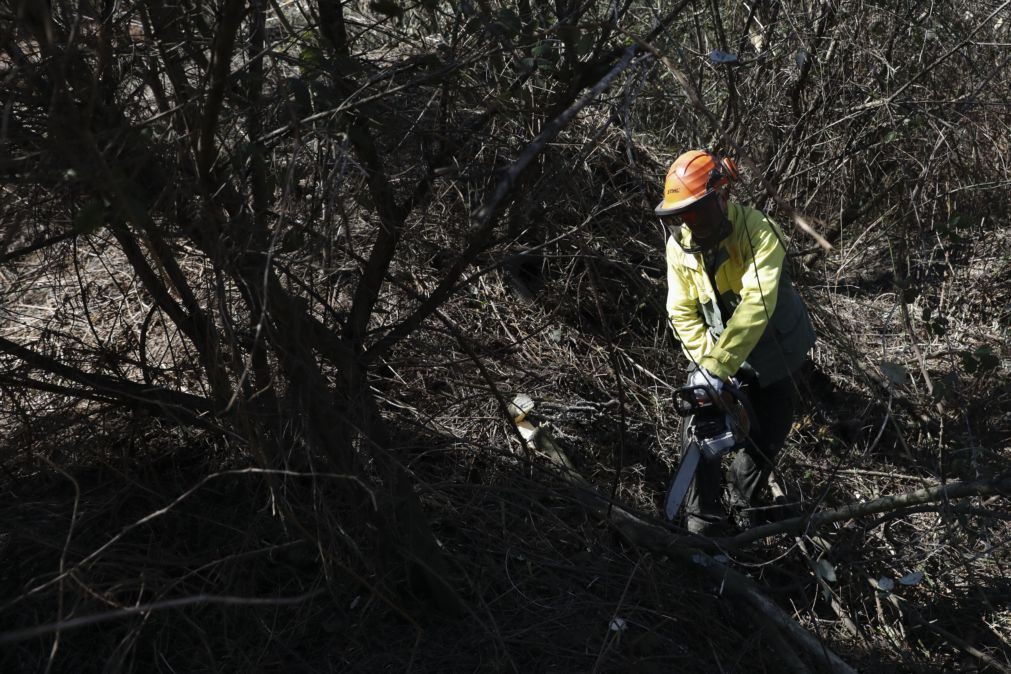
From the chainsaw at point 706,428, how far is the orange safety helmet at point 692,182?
80 centimetres

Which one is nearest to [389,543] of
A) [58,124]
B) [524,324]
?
[58,124]

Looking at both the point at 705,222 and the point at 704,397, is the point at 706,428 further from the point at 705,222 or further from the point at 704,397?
the point at 705,222

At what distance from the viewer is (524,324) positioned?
220 inches

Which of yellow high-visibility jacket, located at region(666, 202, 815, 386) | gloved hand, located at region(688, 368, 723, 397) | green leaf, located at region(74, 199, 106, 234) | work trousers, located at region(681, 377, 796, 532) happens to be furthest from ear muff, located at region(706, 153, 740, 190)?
green leaf, located at region(74, 199, 106, 234)

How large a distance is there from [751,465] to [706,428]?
0.82m

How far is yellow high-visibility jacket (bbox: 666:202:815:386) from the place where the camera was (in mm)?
4027

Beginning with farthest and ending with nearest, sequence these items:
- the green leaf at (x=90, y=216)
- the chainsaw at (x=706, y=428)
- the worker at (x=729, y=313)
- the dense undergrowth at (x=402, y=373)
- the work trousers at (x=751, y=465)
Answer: the work trousers at (x=751, y=465), the chainsaw at (x=706, y=428), the worker at (x=729, y=313), the dense undergrowth at (x=402, y=373), the green leaf at (x=90, y=216)

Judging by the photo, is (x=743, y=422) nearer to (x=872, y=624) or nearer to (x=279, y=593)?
(x=872, y=624)

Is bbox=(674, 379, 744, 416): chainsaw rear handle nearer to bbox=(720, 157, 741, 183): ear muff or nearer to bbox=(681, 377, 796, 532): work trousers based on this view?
bbox=(681, 377, 796, 532): work trousers

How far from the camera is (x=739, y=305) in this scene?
4016 mm

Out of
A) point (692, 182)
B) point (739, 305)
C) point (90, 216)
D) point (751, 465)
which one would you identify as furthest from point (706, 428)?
point (90, 216)

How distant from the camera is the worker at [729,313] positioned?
Answer: 3971 mm

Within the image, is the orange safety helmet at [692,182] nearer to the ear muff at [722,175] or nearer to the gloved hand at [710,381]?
the ear muff at [722,175]

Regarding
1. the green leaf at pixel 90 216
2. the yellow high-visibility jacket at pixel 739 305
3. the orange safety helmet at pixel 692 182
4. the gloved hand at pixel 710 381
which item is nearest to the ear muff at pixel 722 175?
the orange safety helmet at pixel 692 182
